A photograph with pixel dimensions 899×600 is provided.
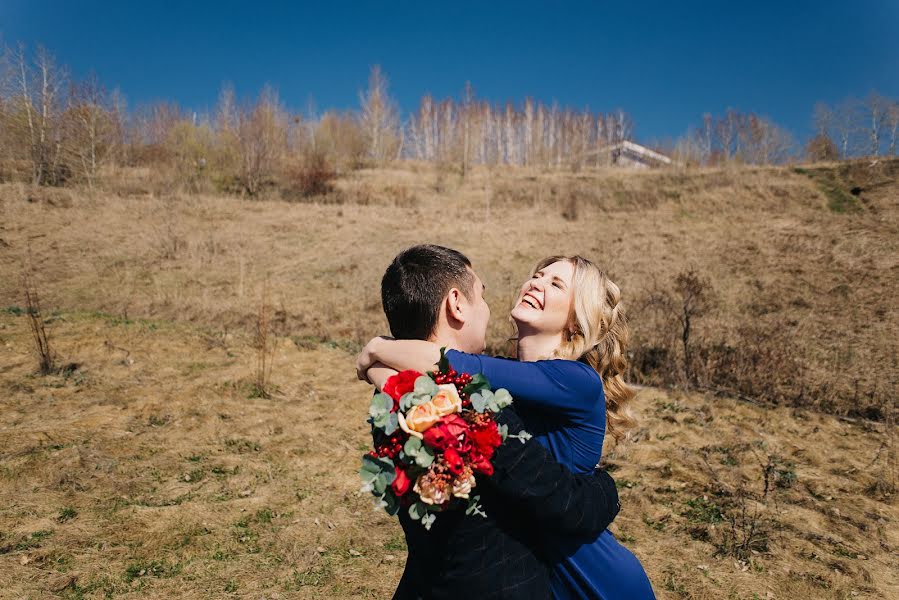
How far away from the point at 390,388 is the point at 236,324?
12419 millimetres

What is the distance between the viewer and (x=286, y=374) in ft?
31.1

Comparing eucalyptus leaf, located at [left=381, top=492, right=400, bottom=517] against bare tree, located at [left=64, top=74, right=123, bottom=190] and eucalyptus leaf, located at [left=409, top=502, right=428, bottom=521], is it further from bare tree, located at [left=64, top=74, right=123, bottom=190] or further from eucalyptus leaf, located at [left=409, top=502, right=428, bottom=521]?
bare tree, located at [left=64, top=74, right=123, bottom=190]

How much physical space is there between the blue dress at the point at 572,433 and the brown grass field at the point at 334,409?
2.97 meters

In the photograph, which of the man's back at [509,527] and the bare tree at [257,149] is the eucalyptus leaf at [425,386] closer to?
the man's back at [509,527]

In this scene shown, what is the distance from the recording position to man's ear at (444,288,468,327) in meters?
1.77

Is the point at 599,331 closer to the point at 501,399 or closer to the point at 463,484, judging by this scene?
the point at 501,399

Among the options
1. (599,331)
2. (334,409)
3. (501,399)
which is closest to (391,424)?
(501,399)

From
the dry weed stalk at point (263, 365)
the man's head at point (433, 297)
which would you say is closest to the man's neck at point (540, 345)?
the man's head at point (433, 297)

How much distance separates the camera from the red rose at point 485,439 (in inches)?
52.8

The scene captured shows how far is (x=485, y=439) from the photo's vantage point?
1.34 metres

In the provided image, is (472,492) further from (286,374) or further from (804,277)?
(804,277)

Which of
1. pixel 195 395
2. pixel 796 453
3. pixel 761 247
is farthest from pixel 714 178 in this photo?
pixel 195 395

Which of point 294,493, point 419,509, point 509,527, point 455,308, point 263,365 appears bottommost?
point 294,493

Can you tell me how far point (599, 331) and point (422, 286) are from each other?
0.81 meters
